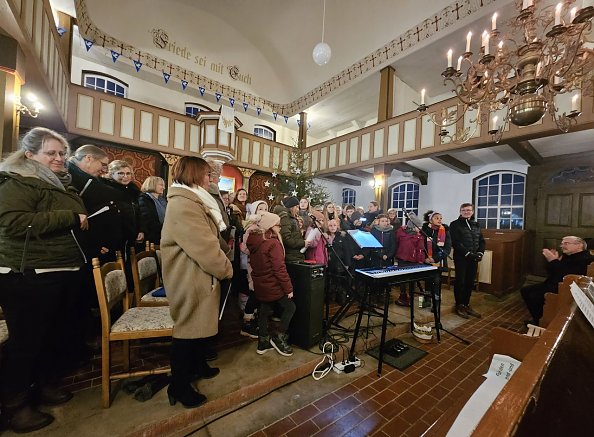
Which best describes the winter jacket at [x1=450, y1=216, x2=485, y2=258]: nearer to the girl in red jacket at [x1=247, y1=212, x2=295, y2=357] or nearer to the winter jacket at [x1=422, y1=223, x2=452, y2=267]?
the winter jacket at [x1=422, y1=223, x2=452, y2=267]

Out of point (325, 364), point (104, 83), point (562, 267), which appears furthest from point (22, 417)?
point (104, 83)

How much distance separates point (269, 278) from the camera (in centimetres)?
236

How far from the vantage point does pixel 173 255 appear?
157 centimetres

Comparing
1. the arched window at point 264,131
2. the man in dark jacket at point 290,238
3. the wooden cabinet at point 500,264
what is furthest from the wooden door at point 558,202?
the arched window at point 264,131

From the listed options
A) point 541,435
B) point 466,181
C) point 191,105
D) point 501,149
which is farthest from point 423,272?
point 191,105

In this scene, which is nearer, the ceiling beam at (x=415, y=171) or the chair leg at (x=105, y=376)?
the chair leg at (x=105, y=376)

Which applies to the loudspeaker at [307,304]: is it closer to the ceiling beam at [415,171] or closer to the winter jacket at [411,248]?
the winter jacket at [411,248]

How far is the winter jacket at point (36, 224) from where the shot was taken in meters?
1.38

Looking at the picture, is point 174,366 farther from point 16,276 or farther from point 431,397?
point 431,397

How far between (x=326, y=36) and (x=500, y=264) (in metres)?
7.83

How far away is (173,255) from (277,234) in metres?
1.09

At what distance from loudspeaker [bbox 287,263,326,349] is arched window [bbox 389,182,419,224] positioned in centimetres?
782

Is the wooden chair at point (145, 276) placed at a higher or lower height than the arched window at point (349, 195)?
lower

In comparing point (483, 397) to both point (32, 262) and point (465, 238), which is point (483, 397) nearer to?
point (32, 262)
